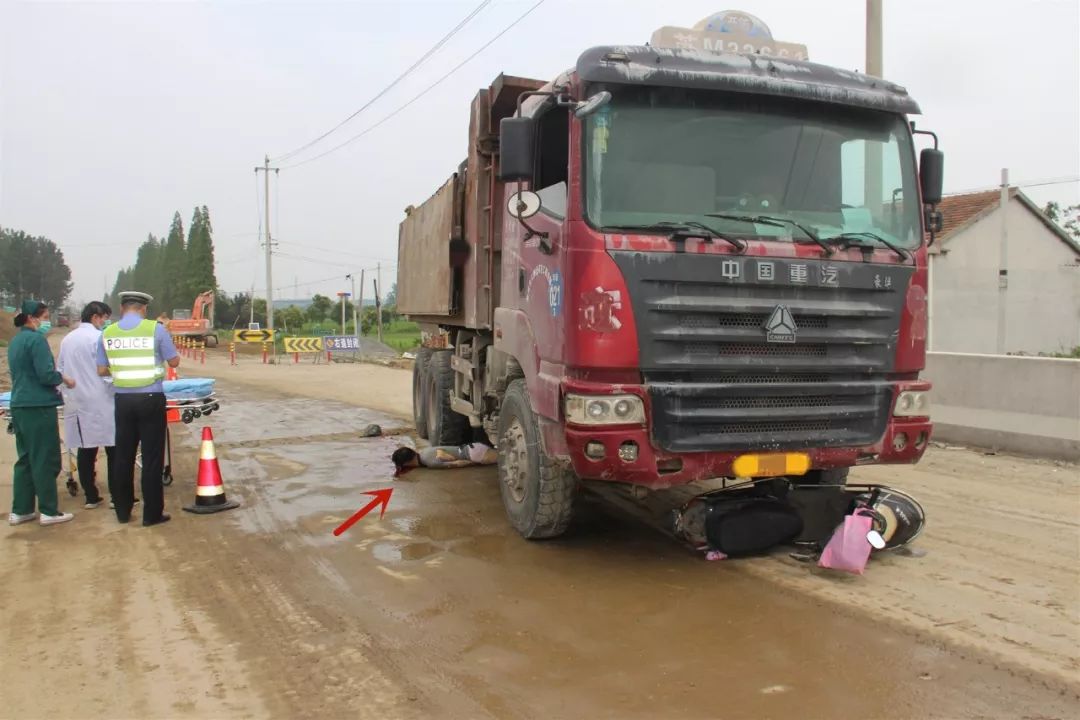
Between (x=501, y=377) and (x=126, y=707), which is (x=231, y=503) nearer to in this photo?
(x=501, y=377)

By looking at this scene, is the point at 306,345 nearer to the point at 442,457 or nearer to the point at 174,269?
A: the point at 442,457

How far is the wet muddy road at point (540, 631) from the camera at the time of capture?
3268 mm

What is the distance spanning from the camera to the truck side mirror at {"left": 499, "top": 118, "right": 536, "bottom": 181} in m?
4.71

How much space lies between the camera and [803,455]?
4.67 metres

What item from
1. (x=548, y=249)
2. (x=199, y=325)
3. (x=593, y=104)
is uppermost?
→ (x=593, y=104)

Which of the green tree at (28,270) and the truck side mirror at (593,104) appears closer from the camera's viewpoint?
the truck side mirror at (593,104)

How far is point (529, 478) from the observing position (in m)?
5.32

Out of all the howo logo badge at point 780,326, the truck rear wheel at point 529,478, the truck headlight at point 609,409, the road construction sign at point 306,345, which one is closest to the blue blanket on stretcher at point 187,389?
the truck rear wheel at point 529,478

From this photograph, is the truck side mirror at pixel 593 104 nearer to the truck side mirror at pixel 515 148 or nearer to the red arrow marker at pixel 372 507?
the truck side mirror at pixel 515 148

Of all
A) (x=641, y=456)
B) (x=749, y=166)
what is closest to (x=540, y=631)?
(x=641, y=456)

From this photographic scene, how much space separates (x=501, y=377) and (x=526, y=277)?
1.01 meters

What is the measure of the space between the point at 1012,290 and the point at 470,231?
2539cm

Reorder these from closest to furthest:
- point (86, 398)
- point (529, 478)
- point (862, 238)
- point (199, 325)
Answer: point (862, 238) < point (529, 478) < point (86, 398) < point (199, 325)

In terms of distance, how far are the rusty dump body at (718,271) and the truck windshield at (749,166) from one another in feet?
0.03
